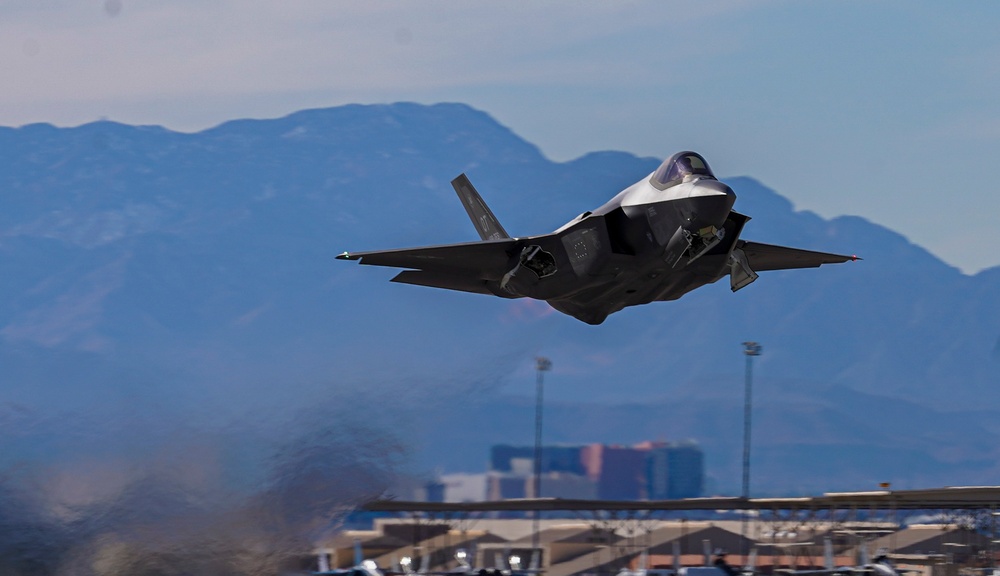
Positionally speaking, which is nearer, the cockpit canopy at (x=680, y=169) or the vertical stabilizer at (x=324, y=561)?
the cockpit canopy at (x=680, y=169)

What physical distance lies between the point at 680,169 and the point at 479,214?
30.6ft

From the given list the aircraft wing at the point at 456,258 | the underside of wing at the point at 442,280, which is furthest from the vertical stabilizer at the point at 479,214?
the aircraft wing at the point at 456,258

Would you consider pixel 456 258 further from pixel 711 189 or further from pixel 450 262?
pixel 711 189

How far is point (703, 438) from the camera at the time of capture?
149 metres

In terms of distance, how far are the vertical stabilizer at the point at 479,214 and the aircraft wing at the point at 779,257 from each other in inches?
255

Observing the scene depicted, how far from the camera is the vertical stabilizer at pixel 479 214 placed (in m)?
33.9

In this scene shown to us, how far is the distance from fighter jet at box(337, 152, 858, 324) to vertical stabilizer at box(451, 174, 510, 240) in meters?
3.30

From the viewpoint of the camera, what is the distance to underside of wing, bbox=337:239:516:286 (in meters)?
28.6

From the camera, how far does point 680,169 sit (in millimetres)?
26109

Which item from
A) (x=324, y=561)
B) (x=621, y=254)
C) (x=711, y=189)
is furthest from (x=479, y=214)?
(x=711, y=189)

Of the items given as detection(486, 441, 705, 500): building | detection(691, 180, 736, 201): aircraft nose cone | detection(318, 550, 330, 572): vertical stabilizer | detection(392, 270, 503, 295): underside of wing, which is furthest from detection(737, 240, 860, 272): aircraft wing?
detection(486, 441, 705, 500): building

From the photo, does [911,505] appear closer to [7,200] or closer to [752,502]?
[752,502]

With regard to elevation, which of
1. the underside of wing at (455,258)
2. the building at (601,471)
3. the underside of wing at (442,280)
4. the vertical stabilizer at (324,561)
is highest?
the underside of wing at (455,258)

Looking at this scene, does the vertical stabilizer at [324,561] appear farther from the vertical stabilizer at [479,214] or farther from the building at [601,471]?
the building at [601,471]
